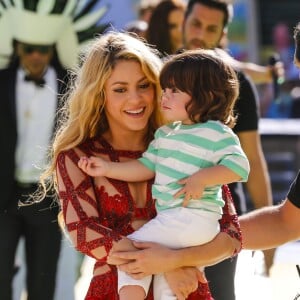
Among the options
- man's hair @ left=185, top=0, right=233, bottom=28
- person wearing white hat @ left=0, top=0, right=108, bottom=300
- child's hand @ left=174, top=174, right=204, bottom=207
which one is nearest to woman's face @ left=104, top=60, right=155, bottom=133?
child's hand @ left=174, top=174, right=204, bottom=207

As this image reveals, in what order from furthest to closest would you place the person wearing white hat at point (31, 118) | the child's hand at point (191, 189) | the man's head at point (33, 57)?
1. the man's head at point (33, 57)
2. the person wearing white hat at point (31, 118)
3. the child's hand at point (191, 189)

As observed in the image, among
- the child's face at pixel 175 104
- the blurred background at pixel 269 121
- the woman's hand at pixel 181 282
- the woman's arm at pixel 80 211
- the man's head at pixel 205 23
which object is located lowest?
the blurred background at pixel 269 121

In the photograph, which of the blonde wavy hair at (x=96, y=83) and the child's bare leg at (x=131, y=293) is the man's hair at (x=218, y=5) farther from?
the child's bare leg at (x=131, y=293)

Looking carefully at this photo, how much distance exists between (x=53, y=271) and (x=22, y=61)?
3.47ft

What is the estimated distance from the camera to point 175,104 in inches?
123

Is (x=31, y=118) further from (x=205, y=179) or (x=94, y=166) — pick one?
(x=205, y=179)

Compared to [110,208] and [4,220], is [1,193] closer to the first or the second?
[4,220]

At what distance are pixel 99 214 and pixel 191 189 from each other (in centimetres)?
35

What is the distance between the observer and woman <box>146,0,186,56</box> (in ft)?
18.7

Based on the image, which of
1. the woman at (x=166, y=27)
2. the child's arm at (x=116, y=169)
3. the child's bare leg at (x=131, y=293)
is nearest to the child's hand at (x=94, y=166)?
the child's arm at (x=116, y=169)

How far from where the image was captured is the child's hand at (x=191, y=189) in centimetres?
301

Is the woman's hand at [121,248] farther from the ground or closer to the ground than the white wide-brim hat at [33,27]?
closer to the ground

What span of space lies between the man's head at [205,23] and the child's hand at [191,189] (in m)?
2.10

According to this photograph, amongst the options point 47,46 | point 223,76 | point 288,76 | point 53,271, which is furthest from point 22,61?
point 288,76
